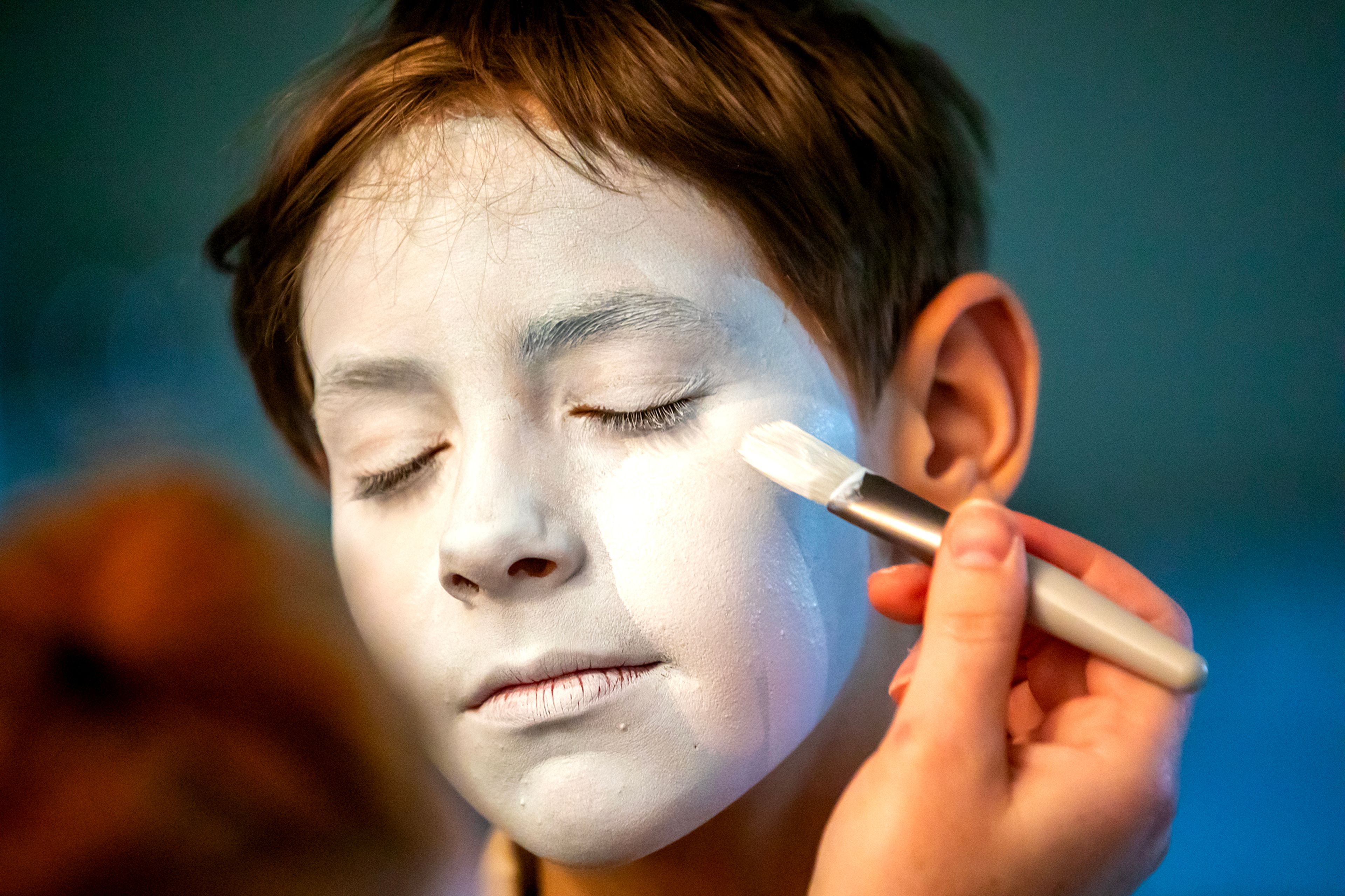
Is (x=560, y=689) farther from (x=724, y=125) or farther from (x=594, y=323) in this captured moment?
(x=724, y=125)

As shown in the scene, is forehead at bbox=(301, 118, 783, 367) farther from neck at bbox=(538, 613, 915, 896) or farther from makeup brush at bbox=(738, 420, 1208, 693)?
neck at bbox=(538, 613, 915, 896)

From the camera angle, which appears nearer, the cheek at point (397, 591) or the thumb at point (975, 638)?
the thumb at point (975, 638)

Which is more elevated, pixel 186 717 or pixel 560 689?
pixel 560 689

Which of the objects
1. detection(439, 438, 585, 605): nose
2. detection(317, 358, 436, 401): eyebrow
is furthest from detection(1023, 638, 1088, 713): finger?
detection(317, 358, 436, 401): eyebrow

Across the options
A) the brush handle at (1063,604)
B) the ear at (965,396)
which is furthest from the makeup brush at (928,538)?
the ear at (965,396)

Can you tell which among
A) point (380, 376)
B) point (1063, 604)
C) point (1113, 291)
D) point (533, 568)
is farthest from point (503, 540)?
point (1113, 291)

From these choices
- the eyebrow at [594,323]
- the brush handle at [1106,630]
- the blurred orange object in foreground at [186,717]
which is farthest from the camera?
the blurred orange object in foreground at [186,717]

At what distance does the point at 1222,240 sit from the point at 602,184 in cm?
43

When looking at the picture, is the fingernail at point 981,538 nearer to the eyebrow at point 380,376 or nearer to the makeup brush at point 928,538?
the makeup brush at point 928,538

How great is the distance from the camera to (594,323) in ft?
1.83

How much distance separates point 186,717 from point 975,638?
53cm

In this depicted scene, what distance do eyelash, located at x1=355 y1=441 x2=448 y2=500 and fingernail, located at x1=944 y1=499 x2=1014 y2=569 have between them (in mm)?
290

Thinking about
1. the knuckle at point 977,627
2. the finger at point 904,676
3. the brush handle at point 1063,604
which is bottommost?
the finger at point 904,676

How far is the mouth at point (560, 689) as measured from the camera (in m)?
0.54
